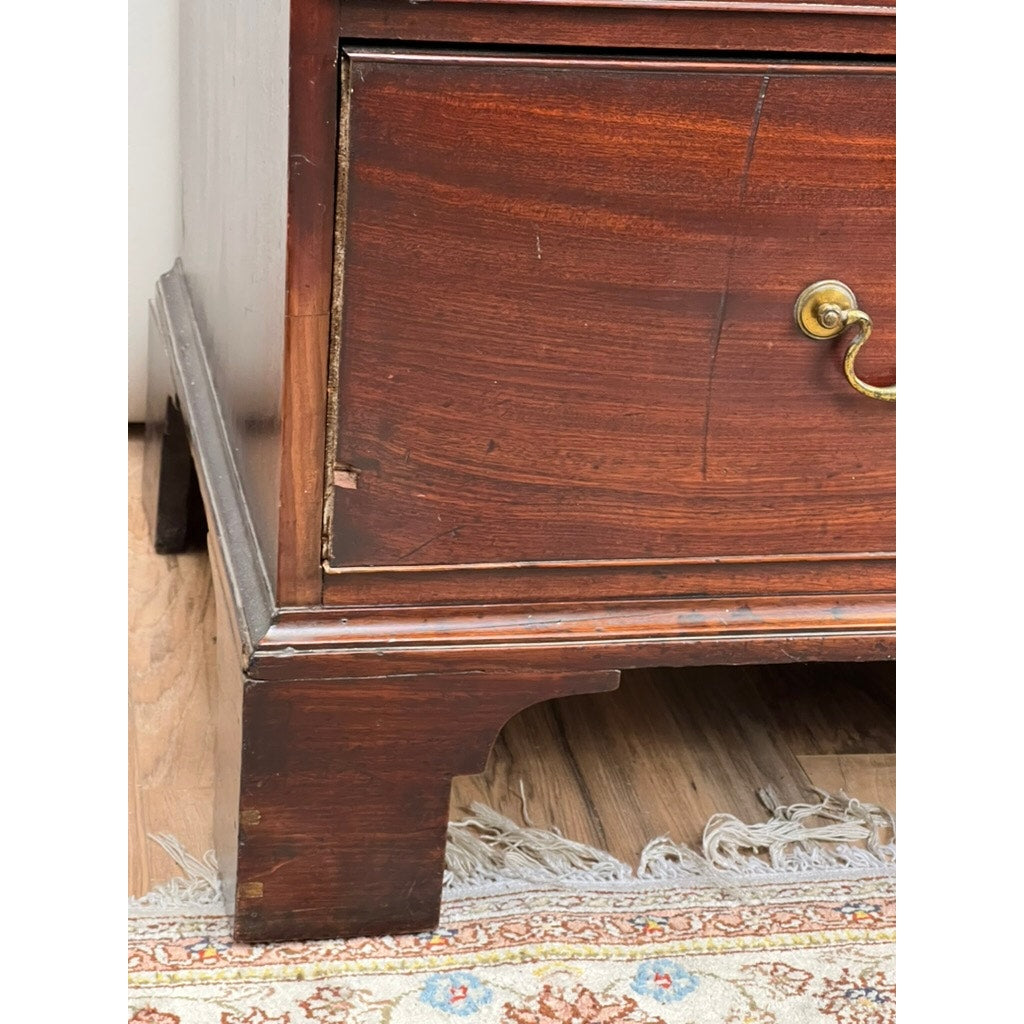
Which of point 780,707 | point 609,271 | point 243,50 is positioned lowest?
point 780,707

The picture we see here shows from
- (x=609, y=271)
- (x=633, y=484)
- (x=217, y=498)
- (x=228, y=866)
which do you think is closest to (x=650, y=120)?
(x=609, y=271)

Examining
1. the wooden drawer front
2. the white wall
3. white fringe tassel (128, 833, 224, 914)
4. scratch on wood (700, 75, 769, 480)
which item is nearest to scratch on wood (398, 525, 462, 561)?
the wooden drawer front

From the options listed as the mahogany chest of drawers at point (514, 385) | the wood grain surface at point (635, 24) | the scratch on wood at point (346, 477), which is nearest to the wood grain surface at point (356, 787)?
the mahogany chest of drawers at point (514, 385)

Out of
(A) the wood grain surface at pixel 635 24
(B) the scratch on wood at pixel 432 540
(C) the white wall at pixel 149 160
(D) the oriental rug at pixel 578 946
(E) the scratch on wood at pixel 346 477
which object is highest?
(C) the white wall at pixel 149 160

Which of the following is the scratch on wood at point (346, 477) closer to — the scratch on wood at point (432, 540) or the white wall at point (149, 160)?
the scratch on wood at point (432, 540)

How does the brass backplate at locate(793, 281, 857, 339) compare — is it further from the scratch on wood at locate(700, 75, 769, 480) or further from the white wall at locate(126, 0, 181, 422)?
the white wall at locate(126, 0, 181, 422)

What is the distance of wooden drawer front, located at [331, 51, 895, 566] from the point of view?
0.64 m

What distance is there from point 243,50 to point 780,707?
0.58m

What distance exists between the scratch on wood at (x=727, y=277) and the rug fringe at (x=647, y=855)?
249mm

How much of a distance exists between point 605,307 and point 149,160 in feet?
2.23

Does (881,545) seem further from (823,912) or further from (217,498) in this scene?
(217,498)

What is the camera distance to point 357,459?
69 centimetres

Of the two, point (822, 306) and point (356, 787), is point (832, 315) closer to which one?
point (822, 306)

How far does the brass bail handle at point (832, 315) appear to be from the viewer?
71cm
